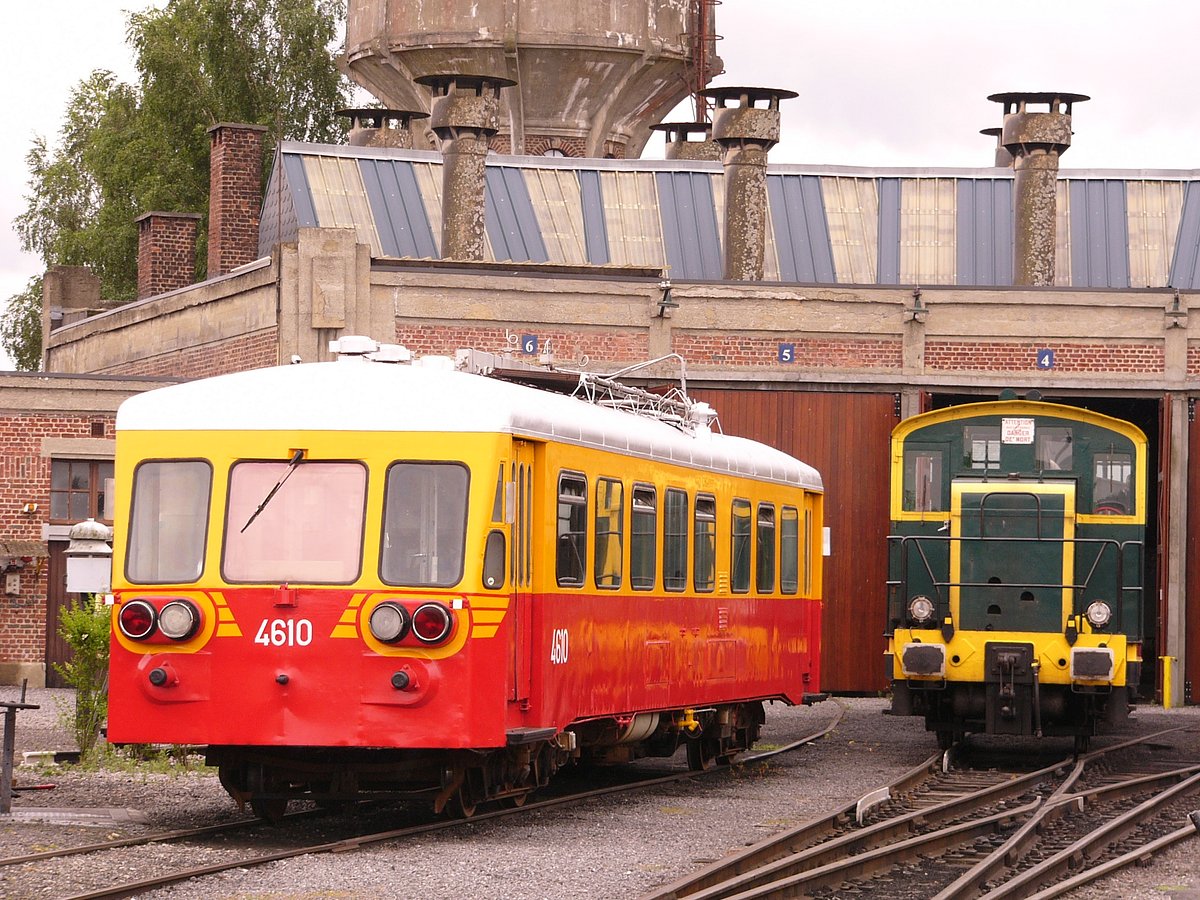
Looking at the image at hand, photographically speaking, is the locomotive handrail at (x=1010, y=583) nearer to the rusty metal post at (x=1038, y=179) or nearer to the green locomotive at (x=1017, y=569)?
the green locomotive at (x=1017, y=569)

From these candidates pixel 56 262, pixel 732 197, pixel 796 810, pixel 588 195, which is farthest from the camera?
pixel 56 262

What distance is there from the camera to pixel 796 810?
15094 mm

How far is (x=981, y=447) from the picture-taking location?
64.7ft

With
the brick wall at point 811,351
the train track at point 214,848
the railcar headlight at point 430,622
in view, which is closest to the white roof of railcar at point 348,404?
the railcar headlight at point 430,622

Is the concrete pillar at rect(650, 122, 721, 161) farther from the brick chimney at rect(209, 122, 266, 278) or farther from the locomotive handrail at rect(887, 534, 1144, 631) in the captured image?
the locomotive handrail at rect(887, 534, 1144, 631)

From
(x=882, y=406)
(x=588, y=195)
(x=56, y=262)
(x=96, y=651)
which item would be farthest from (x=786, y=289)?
(x=56, y=262)

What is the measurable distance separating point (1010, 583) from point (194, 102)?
36.2 meters

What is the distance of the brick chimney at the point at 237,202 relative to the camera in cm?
3506

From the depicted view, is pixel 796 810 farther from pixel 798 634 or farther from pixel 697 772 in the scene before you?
pixel 798 634

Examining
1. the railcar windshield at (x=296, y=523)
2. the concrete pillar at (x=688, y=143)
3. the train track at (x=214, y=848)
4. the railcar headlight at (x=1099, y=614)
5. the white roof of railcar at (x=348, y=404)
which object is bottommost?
the train track at (x=214, y=848)

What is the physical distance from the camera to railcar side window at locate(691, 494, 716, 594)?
651 inches

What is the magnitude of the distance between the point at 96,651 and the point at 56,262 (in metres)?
37.1

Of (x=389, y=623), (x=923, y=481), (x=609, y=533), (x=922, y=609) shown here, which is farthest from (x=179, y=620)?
(x=923, y=481)

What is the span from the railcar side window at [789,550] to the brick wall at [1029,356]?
8.27m
